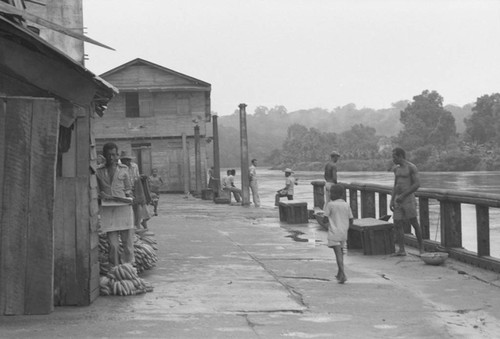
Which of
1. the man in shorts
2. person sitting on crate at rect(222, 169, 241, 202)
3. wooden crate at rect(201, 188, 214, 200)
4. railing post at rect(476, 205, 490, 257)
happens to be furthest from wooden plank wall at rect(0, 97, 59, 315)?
A: wooden crate at rect(201, 188, 214, 200)

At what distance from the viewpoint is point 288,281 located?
9.24 m

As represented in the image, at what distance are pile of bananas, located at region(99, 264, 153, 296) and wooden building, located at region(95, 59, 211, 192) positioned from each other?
1111 inches

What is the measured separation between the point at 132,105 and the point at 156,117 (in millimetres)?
1483

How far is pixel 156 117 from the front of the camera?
121 ft

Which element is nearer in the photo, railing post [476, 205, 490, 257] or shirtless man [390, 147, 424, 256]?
railing post [476, 205, 490, 257]

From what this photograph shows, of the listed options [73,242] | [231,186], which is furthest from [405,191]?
[231,186]

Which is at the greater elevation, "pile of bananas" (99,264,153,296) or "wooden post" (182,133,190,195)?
"wooden post" (182,133,190,195)

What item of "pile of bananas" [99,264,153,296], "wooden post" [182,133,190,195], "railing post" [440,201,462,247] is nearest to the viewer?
"pile of bananas" [99,264,153,296]

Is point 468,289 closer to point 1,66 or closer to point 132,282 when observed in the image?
point 132,282

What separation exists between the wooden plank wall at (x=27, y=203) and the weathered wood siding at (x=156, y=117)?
30042 mm

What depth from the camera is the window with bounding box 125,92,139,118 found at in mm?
36969

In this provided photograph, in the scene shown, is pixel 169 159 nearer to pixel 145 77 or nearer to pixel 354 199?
pixel 145 77

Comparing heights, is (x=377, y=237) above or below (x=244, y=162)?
below

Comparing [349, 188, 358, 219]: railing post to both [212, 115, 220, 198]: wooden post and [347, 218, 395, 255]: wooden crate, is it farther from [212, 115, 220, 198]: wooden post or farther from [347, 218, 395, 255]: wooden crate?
[212, 115, 220, 198]: wooden post
